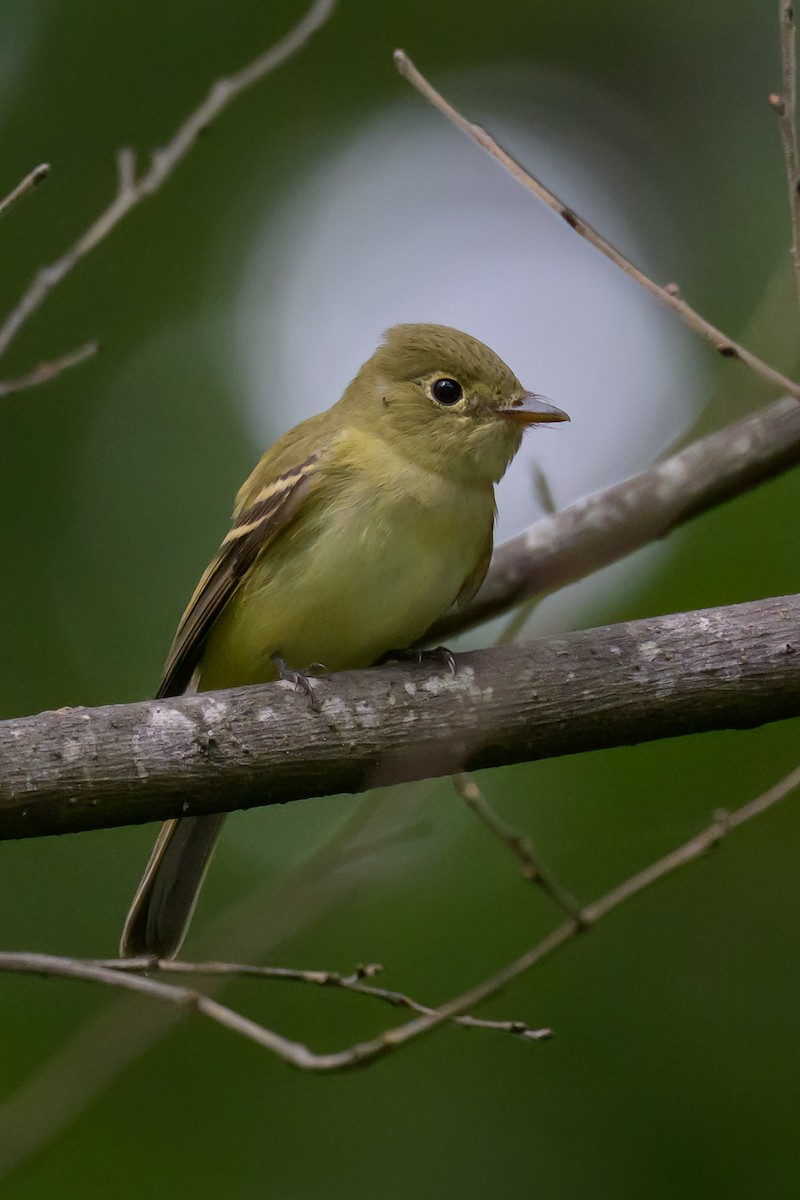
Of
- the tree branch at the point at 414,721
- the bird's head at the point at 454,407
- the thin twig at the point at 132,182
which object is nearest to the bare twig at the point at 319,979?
the tree branch at the point at 414,721

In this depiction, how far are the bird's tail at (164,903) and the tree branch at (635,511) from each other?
122 cm

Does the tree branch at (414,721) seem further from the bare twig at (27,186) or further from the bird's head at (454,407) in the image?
the bare twig at (27,186)

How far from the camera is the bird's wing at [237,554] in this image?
4.37m

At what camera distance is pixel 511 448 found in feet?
15.1

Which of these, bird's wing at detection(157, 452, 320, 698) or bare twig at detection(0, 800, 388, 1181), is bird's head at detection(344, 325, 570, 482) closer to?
bird's wing at detection(157, 452, 320, 698)

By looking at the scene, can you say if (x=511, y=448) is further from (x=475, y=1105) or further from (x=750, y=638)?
(x=475, y=1105)

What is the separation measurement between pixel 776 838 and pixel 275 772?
7.41ft

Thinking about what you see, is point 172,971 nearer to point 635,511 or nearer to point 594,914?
point 594,914

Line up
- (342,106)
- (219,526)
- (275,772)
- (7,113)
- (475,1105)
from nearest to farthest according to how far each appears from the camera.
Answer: (275,772) → (475,1105) → (7,113) → (219,526) → (342,106)

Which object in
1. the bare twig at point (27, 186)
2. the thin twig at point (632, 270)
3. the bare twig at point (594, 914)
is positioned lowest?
the bare twig at point (594, 914)

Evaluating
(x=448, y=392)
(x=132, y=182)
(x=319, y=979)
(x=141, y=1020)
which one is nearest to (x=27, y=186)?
(x=132, y=182)

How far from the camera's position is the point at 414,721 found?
3.66 meters

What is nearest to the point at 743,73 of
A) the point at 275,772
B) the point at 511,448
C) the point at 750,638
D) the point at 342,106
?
the point at 342,106

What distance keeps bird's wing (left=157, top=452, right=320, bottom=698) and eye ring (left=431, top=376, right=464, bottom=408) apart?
458 mm
